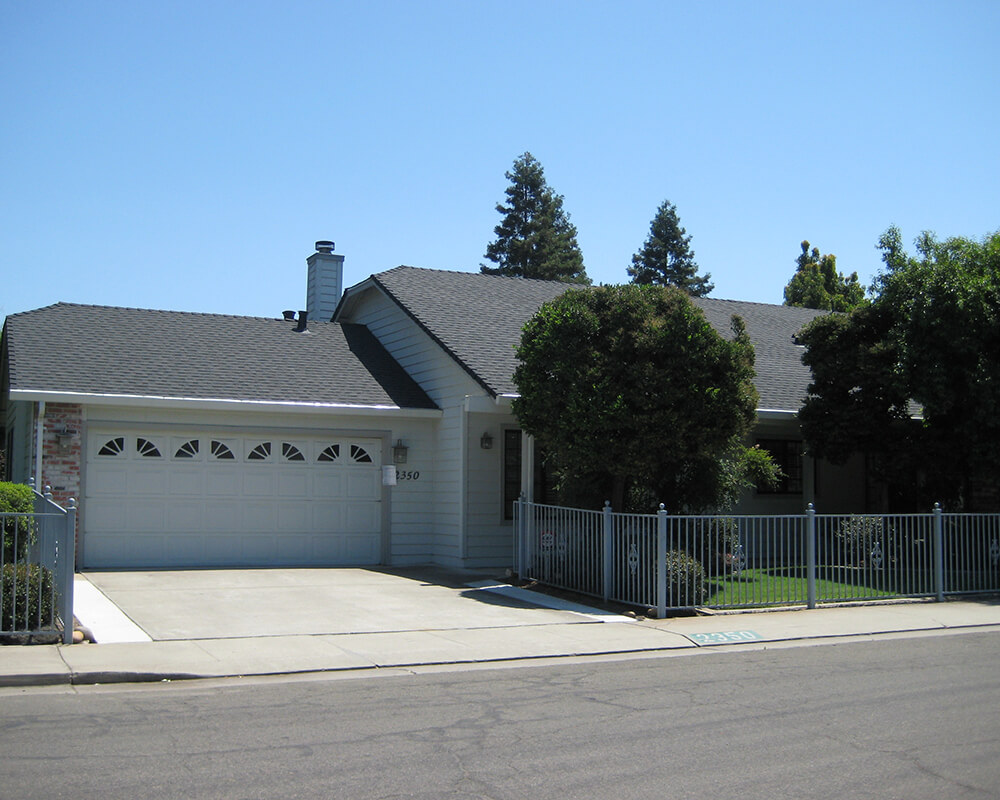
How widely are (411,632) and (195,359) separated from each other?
28.2ft

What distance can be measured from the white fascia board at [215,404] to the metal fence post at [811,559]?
6.98 metres

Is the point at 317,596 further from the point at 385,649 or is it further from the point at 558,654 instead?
the point at 558,654

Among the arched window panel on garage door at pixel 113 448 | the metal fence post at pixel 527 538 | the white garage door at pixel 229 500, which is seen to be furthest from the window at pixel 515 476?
the arched window panel on garage door at pixel 113 448

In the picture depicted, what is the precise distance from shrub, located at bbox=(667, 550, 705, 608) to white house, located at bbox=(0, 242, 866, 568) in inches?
151

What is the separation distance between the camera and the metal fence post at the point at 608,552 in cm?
1398

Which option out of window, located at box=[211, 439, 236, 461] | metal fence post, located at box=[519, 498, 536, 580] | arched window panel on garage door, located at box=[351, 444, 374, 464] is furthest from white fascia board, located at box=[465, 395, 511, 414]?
window, located at box=[211, 439, 236, 461]

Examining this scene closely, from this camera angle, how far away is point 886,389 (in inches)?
705

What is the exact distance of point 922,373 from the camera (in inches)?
660

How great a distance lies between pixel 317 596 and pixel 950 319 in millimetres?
10778

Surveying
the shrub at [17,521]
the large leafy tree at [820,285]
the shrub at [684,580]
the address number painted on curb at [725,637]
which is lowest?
the address number painted on curb at [725,637]

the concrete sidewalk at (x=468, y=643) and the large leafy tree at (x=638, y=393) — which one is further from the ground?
the large leafy tree at (x=638, y=393)

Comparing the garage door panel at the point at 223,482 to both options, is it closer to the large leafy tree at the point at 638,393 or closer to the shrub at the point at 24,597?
the large leafy tree at the point at 638,393

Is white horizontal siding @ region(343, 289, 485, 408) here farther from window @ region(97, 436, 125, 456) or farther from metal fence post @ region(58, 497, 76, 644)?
metal fence post @ region(58, 497, 76, 644)

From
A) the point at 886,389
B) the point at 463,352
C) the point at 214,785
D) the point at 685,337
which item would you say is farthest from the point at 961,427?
the point at 214,785
